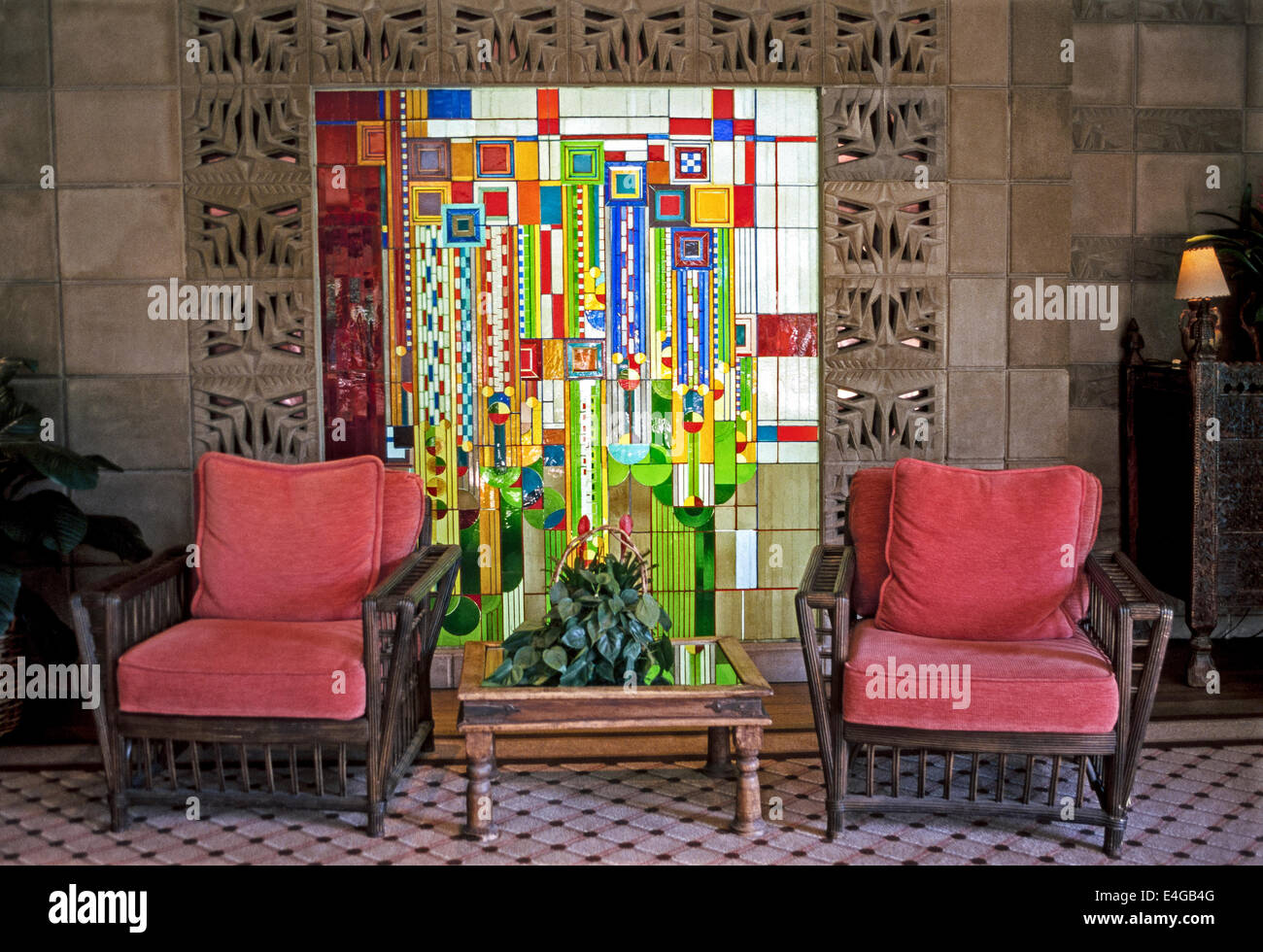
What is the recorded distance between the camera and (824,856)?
313cm

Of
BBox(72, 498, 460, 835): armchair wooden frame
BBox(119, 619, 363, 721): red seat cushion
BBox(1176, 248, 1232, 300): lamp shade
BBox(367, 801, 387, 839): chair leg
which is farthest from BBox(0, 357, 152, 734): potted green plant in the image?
BBox(1176, 248, 1232, 300): lamp shade

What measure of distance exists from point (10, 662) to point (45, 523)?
0.59 metres

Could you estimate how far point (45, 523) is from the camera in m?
3.91

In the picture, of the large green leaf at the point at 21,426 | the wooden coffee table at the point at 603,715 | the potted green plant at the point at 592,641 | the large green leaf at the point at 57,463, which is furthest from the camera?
the large green leaf at the point at 21,426

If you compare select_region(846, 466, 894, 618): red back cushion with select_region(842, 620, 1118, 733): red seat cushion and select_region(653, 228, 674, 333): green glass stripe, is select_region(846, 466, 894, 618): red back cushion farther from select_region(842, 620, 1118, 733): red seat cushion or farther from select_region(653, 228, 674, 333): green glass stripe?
select_region(653, 228, 674, 333): green glass stripe

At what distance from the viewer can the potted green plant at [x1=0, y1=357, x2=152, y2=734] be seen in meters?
3.84

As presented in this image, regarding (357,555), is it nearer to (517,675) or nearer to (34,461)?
(517,675)

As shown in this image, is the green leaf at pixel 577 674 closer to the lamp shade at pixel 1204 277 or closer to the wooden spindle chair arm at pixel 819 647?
the wooden spindle chair arm at pixel 819 647

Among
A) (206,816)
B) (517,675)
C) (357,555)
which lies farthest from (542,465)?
(206,816)

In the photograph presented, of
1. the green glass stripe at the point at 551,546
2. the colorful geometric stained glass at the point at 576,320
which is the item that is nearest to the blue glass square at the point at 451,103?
the colorful geometric stained glass at the point at 576,320

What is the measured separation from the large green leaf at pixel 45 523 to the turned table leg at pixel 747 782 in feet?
7.50

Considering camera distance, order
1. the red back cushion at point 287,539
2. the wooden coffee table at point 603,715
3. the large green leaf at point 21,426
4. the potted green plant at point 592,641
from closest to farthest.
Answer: the wooden coffee table at point 603,715 < the potted green plant at point 592,641 < the red back cushion at point 287,539 < the large green leaf at point 21,426

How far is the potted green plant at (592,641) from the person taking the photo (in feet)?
10.8

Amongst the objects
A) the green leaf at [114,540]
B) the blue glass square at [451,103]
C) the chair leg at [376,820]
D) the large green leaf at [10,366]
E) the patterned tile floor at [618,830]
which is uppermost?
the blue glass square at [451,103]
